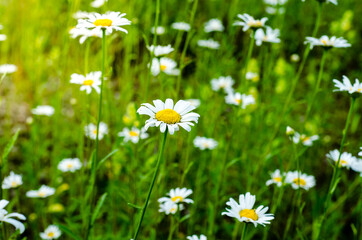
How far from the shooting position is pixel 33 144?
7.13 feet

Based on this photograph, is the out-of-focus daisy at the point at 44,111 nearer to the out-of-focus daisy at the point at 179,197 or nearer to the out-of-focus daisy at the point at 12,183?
the out-of-focus daisy at the point at 12,183

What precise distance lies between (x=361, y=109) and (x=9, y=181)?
303 centimetres

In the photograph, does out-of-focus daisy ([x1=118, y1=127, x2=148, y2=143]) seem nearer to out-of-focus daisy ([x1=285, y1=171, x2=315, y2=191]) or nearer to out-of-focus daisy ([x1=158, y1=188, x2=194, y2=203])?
out-of-focus daisy ([x1=158, y1=188, x2=194, y2=203])

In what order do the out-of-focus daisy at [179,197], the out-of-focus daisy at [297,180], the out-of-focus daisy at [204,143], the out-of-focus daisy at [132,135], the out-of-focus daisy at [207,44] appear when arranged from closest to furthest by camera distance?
the out-of-focus daisy at [179,197] → the out-of-focus daisy at [297,180] → the out-of-focus daisy at [132,135] → the out-of-focus daisy at [204,143] → the out-of-focus daisy at [207,44]

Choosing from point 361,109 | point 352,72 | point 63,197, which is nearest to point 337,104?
point 361,109

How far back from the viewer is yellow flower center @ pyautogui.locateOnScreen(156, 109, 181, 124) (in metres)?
1.08

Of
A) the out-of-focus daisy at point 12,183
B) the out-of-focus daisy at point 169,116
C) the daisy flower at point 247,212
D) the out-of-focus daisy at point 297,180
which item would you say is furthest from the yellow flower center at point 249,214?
the out-of-focus daisy at point 12,183

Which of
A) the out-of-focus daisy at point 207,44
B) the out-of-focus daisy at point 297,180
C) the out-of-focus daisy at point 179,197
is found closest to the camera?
the out-of-focus daisy at point 179,197

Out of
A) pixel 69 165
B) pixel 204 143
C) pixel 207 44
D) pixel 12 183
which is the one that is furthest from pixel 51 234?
pixel 207 44

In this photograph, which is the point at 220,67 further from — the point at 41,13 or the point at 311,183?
the point at 41,13

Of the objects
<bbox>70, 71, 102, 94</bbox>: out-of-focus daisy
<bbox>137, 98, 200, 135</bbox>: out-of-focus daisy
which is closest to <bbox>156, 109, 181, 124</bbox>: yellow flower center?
<bbox>137, 98, 200, 135</bbox>: out-of-focus daisy

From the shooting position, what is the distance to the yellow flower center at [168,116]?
1084mm

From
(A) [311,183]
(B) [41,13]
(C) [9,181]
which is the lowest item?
(C) [9,181]

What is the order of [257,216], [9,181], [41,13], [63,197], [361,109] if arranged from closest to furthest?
[257,216] → [9,181] → [63,197] → [41,13] → [361,109]
